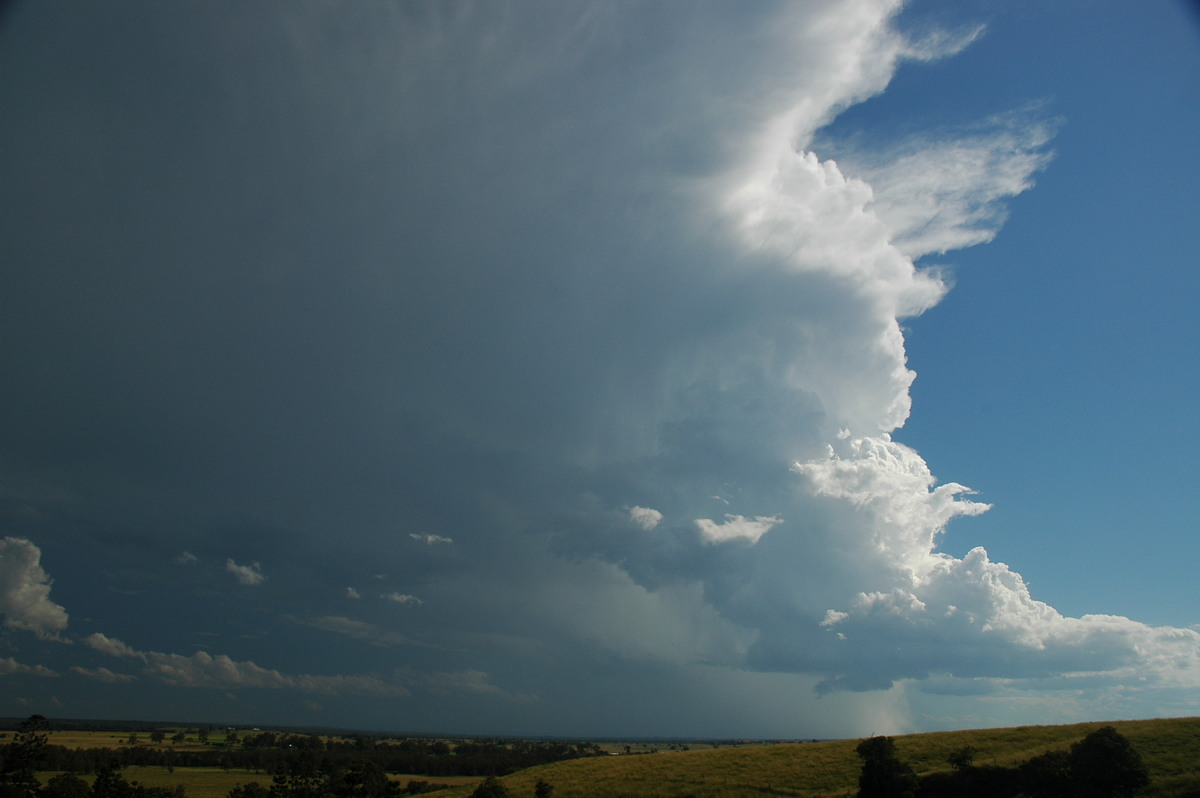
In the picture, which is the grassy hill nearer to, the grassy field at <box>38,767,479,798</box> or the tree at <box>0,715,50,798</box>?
the tree at <box>0,715,50,798</box>

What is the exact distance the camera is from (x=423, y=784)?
15362cm

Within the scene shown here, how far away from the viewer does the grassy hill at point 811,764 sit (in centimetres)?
6344

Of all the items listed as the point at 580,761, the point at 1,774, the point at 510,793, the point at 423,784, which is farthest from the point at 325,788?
the point at 510,793

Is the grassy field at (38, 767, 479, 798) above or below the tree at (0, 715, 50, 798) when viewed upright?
below

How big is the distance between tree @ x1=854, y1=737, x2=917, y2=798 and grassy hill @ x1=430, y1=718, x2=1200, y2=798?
402 inches

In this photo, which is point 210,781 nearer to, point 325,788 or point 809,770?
point 325,788

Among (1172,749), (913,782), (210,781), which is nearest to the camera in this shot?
(913,782)

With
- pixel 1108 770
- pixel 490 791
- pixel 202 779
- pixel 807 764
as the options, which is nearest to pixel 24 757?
pixel 490 791

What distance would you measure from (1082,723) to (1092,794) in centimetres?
4894

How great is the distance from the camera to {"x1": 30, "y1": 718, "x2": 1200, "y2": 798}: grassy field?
207 feet

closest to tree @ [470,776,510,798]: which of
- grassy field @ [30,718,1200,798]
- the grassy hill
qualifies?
the grassy hill

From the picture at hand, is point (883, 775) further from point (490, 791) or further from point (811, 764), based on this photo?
point (490, 791)

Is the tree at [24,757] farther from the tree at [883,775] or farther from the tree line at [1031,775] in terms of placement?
the tree line at [1031,775]

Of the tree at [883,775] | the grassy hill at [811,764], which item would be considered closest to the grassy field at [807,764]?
the grassy hill at [811,764]
